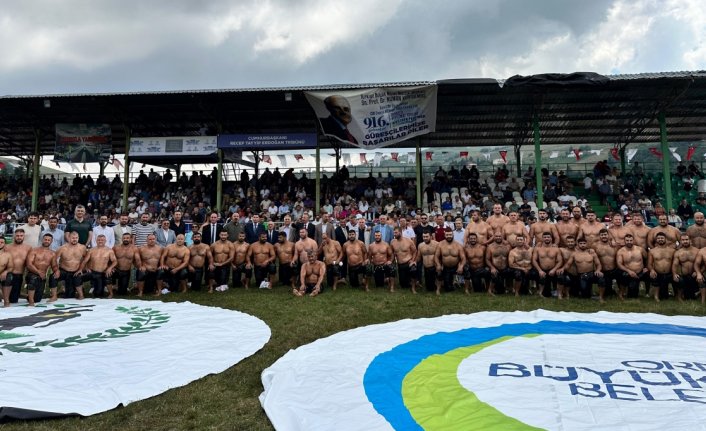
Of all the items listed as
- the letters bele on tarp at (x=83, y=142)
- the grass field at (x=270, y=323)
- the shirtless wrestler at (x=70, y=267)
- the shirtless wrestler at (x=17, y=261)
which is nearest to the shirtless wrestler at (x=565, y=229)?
the grass field at (x=270, y=323)

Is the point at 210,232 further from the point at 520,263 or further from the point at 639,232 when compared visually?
the point at 639,232

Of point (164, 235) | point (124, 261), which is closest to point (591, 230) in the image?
point (164, 235)

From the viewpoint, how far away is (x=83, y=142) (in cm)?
1852

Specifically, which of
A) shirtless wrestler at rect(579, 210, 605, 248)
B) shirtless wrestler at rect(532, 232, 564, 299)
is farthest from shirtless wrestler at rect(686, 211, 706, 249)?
shirtless wrestler at rect(532, 232, 564, 299)

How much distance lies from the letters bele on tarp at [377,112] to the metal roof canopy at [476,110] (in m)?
0.36

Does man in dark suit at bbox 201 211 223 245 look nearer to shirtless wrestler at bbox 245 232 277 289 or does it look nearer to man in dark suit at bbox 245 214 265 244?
man in dark suit at bbox 245 214 265 244

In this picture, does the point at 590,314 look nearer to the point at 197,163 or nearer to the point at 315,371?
the point at 315,371

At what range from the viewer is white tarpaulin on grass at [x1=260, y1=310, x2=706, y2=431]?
9.50 feet

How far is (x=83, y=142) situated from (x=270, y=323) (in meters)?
16.7

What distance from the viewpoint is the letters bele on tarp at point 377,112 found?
1509cm

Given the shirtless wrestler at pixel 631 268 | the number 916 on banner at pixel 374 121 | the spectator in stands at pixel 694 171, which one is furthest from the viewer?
the spectator in stands at pixel 694 171

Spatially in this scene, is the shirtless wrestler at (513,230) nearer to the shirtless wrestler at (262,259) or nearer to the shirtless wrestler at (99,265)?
the shirtless wrestler at (262,259)

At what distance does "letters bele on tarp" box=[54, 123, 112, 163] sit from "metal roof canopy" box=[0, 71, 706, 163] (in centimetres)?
63

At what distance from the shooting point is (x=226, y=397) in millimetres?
3596
